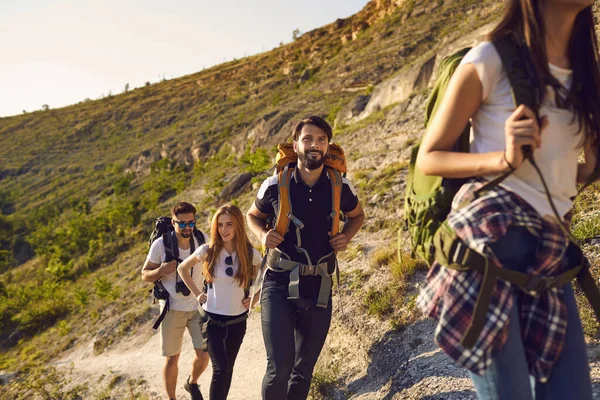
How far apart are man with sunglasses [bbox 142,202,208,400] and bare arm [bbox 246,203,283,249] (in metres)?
1.48

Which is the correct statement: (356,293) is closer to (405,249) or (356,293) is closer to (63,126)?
(405,249)

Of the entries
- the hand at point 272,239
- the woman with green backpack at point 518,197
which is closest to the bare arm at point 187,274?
the hand at point 272,239

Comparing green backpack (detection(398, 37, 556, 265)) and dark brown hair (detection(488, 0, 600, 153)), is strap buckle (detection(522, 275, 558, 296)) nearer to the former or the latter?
green backpack (detection(398, 37, 556, 265))

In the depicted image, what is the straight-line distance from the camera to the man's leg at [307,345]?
3463 millimetres

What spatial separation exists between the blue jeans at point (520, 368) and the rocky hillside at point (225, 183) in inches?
27.5

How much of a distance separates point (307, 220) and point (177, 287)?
6.93 ft

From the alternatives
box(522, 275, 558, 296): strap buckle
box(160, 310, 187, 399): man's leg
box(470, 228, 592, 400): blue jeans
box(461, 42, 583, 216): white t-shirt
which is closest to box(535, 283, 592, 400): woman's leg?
box(470, 228, 592, 400): blue jeans

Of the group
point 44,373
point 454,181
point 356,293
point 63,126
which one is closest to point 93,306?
point 44,373

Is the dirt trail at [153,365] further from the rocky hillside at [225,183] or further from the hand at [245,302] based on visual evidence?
the hand at [245,302]

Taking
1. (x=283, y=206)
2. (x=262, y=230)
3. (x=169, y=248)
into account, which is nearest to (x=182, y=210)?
(x=169, y=248)

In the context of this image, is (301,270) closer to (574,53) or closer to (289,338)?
Result: (289,338)

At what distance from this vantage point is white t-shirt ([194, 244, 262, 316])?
4324 millimetres

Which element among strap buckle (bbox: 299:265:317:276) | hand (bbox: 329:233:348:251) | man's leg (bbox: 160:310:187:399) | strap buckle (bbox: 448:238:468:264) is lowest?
man's leg (bbox: 160:310:187:399)

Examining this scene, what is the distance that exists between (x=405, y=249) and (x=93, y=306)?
13.7 meters
